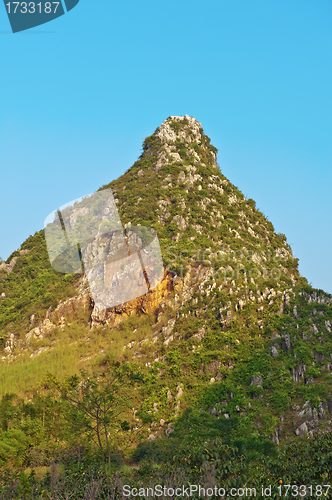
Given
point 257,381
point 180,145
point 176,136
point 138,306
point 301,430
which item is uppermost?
point 176,136

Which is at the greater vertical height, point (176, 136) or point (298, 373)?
point (176, 136)

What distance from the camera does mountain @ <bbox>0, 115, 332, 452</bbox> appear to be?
22562mm

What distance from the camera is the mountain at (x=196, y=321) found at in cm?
2256

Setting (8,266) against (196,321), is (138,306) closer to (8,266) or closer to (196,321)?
(196,321)

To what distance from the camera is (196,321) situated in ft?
96.8

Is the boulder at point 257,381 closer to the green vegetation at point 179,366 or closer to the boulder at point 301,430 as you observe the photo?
the green vegetation at point 179,366

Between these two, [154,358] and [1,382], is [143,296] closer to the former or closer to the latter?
[154,358]

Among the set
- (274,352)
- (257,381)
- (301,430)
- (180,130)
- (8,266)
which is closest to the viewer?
(301,430)

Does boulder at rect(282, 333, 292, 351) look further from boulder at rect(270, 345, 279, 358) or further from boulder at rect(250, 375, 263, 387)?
boulder at rect(250, 375, 263, 387)

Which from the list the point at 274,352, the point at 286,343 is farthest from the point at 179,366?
the point at 286,343

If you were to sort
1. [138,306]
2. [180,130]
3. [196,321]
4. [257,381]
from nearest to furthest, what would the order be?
[257,381]
[196,321]
[138,306]
[180,130]

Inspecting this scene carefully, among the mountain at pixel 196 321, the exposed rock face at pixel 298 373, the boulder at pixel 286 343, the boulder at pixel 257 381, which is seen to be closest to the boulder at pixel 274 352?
the mountain at pixel 196 321

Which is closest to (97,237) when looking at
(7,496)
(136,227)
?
(136,227)

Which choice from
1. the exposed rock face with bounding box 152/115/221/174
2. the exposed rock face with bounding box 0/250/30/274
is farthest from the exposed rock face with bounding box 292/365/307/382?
the exposed rock face with bounding box 0/250/30/274
